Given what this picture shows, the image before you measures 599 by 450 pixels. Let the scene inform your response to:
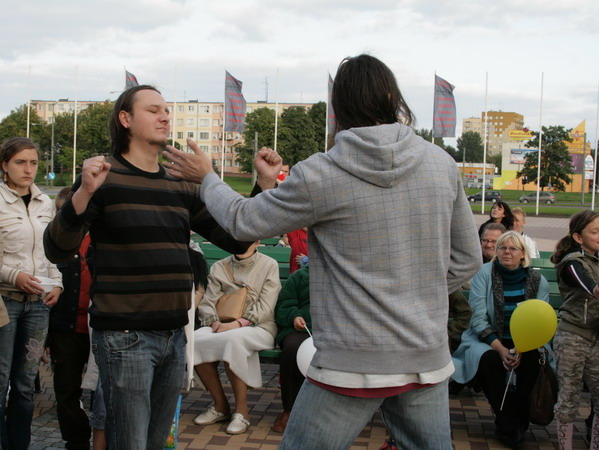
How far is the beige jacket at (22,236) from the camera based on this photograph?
4531 millimetres

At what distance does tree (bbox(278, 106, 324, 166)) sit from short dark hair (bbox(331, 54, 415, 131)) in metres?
74.5

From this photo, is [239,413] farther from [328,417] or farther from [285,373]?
[328,417]

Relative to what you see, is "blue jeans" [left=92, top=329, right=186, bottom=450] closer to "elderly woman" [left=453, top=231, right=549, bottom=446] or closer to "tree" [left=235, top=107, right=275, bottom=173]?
"elderly woman" [left=453, top=231, right=549, bottom=446]

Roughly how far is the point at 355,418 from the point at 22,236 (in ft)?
9.73

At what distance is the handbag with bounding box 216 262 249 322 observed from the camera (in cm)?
611

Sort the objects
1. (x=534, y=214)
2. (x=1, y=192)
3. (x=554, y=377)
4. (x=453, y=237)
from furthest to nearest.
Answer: (x=534, y=214), (x=554, y=377), (x=1, y=192), (x=453, y=237)

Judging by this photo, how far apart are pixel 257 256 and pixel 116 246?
11.1ft

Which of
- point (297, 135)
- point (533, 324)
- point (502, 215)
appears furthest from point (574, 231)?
point (297, 135)

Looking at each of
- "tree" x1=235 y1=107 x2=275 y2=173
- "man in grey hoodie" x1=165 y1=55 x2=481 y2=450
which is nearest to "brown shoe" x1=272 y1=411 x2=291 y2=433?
"man in grey hoodie" x1=165 y1=55 x2=481 y2=450

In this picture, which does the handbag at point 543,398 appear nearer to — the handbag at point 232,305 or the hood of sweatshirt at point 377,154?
the handbag at point 232,305

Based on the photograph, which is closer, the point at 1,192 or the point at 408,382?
the point at 408,382

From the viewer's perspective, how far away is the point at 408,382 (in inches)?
90.2

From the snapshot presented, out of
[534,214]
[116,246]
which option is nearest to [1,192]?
[116,246]

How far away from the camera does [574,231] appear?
5.17 metres
